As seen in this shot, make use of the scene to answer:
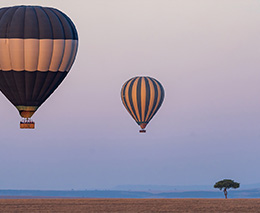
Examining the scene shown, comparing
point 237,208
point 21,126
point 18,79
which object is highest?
point 18,79

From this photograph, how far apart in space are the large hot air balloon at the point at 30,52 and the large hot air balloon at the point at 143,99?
35182 mm

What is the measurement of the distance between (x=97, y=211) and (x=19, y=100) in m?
15.3

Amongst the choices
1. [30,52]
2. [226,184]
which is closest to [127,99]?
[226,184]

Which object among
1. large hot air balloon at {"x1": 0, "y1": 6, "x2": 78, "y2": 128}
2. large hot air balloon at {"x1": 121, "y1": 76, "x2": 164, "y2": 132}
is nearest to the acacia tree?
large hot air balloon at {"x1": 121, "y1": 76, "x2": 164, "y2": 132}

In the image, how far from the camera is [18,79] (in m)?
64.8

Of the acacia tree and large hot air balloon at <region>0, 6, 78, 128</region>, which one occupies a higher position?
large hot air balloon at <region>0, 6, 78, 128</region>

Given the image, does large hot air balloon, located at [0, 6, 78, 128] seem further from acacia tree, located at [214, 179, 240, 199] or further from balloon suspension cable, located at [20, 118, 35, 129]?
acacia tree, located at [214, 179, 240, 199]

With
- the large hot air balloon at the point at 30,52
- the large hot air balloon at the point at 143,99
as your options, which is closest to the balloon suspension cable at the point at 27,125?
A: the large hot air balloon at the point at 30,52

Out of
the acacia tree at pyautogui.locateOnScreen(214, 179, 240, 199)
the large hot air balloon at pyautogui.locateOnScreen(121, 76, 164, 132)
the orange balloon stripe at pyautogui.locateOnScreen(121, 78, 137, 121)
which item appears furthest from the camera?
the acacia tree at pyautogui.locateOnScreen(214, 179, 240, 199)

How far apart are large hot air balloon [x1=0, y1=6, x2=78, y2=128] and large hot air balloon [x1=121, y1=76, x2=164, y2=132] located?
35.2 metres

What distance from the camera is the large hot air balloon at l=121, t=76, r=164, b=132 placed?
9994 cm

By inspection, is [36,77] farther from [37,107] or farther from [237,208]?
[237,208]

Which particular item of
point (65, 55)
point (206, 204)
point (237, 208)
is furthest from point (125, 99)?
point (65, 55)

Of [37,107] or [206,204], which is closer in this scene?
[37,107]
